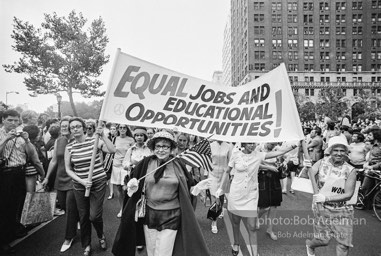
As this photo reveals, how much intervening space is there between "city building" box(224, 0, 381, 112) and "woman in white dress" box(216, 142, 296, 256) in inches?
2905

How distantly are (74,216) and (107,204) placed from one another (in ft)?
8.66

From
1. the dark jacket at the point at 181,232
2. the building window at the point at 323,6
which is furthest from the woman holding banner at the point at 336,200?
the building window at the point at 323,6

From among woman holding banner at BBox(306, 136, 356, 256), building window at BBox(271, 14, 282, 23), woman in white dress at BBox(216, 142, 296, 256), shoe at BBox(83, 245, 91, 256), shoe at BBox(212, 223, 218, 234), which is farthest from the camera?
building window at BBox(271, 14, 282, 23)

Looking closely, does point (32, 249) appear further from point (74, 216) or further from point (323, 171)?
point (323, 171)

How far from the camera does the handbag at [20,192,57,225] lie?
4.22 metres

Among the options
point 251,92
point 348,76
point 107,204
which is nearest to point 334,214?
point 251,92

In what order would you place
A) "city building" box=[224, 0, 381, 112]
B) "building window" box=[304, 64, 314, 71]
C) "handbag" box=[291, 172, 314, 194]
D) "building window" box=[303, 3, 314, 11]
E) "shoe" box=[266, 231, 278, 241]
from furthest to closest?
"building window" box=[303, 3, 314, 11], "building window" box=[304, 64, 314, 71], "city building" box=[224, 0, 381, 112], "shoe" box=[266, 231, 278, 241], "handbag" box=[291, 172, 314, 194]

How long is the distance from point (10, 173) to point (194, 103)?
10.7 feet

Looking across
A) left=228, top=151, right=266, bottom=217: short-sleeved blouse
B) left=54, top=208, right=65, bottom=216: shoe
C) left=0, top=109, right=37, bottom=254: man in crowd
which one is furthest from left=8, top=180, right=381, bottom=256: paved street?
left=228, top=151, right=266, bottom=217: short-sleeved blouse

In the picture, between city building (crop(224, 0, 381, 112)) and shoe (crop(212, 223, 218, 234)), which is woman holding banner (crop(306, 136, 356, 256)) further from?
city building (crop(224, 0, 381, 112))

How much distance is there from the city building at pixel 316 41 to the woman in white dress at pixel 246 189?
73.8 meters

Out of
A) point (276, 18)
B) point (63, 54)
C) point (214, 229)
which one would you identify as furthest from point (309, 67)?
point (214, 229)

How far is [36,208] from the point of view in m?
4.32

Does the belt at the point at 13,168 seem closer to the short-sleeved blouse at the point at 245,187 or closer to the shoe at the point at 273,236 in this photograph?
the short-sleeved blouse at the point at 245,187
